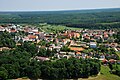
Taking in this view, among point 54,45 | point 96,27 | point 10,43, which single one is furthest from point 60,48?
point 96,27

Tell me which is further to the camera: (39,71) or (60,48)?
(60,48)

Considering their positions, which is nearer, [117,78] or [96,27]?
[117,78]

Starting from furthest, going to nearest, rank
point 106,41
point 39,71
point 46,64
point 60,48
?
point 106,41 < point 60,48 < point 46,64 < point 39,71

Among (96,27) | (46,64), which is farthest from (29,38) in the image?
(96,27)

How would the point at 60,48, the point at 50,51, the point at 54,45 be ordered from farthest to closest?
1. the point at 54,45
2. the point at 60,48
3. the point at 50,51

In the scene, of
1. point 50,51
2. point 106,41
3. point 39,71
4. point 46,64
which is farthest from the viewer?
point 106,41

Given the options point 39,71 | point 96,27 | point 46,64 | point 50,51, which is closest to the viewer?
point 39,71

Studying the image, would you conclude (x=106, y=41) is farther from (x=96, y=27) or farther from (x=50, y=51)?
(x=96, y=27)

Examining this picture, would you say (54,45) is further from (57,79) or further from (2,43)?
(57,79)

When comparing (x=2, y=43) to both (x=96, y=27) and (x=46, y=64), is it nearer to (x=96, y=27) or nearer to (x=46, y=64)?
(x=46, y=64)
